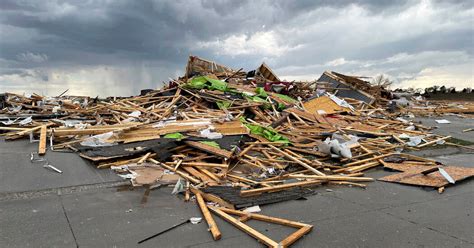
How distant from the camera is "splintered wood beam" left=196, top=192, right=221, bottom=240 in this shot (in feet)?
13.2

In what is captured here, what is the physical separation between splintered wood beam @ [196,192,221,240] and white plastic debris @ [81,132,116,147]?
336 cm

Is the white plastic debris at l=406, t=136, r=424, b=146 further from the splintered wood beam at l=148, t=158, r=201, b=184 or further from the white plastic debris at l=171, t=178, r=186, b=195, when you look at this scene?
the white plastic debris at l=171, t=178, r=186, b=195

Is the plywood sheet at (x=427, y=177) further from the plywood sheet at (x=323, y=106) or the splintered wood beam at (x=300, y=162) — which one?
the plywood sheet at (x=323, y=106)

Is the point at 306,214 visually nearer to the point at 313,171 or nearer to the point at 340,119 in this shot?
the point at 313,171

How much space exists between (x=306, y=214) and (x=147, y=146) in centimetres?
390

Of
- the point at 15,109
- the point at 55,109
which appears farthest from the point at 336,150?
the point at 15,109

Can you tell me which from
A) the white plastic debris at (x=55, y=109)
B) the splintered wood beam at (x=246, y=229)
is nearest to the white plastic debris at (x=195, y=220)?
the splintered wood beam at (x=246, y=229)

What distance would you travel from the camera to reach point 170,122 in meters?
9.62

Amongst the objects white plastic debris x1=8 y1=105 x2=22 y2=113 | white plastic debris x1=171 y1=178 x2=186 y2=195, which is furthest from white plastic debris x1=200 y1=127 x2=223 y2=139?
white plastic debris x1=8 y1=105 x2=22 y2=113

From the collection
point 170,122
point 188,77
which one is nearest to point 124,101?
point 188,77

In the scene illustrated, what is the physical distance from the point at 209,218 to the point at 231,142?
3.66m

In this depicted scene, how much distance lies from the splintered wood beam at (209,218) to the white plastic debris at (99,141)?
3.36 metres

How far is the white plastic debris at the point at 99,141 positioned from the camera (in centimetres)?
783

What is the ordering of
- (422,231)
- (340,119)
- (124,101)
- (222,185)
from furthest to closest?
1. (124,101)
2. (340,119)
3. (222,185)
4. (422,231)
